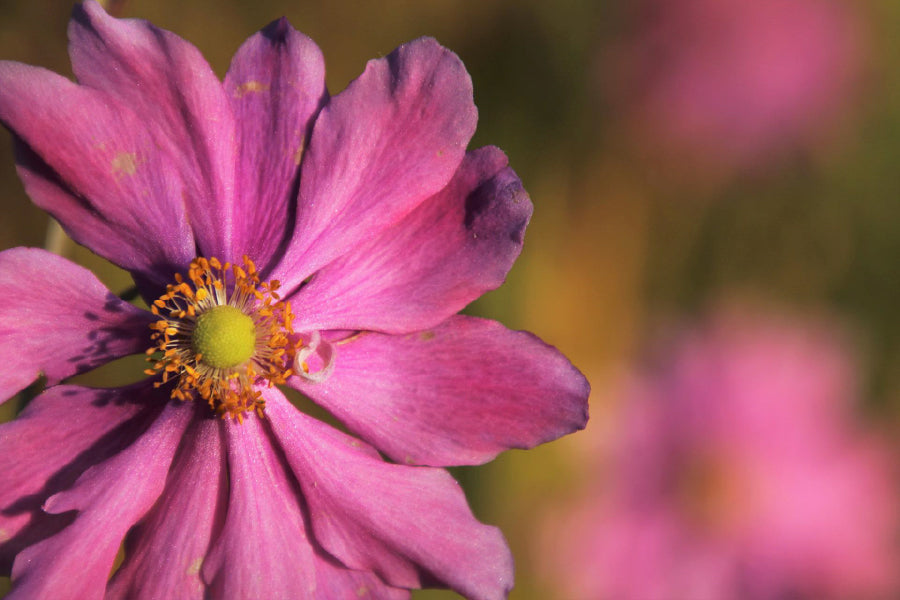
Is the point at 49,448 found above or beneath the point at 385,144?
beneath

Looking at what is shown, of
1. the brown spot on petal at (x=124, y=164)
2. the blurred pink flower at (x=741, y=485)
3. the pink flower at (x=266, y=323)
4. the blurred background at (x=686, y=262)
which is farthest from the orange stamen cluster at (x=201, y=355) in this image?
the blurred pink flower at (x=741, y=485)

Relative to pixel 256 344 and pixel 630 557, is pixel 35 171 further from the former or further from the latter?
pixel 630 557

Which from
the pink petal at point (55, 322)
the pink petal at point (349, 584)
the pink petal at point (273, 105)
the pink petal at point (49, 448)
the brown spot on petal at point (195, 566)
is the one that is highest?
the pink petal at point (273, 105)

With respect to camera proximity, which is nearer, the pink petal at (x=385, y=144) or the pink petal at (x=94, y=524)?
the pink petal at (x=94, y=524)

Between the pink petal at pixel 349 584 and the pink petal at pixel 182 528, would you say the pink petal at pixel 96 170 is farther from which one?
the pink petal at pixel 349 584

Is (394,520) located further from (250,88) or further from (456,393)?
(250,88)

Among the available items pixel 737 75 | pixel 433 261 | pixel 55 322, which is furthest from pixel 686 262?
pixel 55 322
